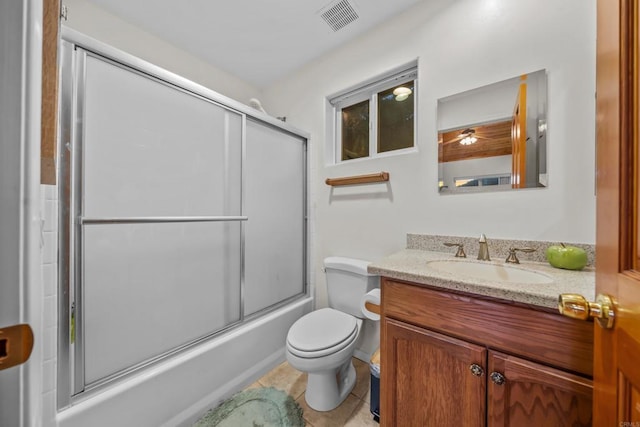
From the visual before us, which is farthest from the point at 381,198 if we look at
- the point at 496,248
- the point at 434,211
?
the point at 496,248

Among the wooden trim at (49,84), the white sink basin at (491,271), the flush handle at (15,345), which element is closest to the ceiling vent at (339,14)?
Result: the wooden trim at (49,84)

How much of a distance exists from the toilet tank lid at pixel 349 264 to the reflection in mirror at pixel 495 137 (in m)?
0.67

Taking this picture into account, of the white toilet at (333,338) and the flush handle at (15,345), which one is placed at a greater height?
the flush handle at (15,345)

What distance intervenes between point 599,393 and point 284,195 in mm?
1721

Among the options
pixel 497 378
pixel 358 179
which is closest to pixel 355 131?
pixel 358 179

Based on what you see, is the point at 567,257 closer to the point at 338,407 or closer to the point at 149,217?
the point at 338,407

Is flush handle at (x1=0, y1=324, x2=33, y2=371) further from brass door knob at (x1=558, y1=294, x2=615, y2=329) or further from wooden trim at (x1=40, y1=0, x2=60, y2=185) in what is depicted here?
brass door knob at (x1=558, y1=294, x2=615, y2=329)

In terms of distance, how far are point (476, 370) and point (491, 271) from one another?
1.58 ft

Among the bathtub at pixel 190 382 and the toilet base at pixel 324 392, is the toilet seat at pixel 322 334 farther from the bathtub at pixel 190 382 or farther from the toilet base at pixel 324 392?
the bathtub at pixel 190 382

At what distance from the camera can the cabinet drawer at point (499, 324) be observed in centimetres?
65

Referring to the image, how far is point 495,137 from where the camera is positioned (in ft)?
4.09

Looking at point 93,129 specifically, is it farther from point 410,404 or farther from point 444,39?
point 444,39

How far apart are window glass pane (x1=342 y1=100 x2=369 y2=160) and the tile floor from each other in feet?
5.08

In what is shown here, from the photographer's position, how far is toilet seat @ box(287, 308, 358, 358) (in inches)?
48.1
